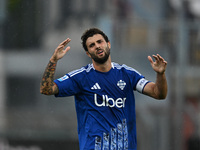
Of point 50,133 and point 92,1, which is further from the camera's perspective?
point 92,1

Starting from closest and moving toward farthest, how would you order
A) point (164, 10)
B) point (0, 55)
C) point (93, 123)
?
point (93, 123) → point (0, 55) → point (164, 10)

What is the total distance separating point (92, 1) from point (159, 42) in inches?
88.5

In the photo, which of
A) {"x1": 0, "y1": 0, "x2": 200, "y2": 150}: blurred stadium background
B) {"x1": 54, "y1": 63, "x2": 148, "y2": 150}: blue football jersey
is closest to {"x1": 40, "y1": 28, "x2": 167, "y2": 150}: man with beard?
{"x1": 54, "y1": 63, "x2": 148, "y2": 150}: blue football jersey

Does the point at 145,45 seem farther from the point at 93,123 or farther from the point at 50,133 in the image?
the point at 93,123

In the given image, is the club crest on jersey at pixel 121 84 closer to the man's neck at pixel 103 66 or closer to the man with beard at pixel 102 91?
the man with beard at pixel 102 91

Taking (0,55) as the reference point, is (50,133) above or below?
below

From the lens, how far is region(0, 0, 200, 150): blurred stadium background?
10875mm

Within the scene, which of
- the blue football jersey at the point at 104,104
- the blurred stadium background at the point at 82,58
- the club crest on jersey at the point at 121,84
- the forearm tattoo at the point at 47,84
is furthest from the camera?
the blurred stadium background at the point at 82,58

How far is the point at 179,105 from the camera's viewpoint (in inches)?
450

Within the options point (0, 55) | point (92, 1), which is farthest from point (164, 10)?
point (0, 55)

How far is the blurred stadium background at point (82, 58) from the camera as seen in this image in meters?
10.9

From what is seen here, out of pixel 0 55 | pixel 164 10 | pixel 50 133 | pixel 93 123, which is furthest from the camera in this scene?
pixel 164 10

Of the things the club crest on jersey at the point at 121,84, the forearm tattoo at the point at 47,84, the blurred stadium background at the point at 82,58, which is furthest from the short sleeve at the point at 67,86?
the blurred stadium background at the point at 82,58

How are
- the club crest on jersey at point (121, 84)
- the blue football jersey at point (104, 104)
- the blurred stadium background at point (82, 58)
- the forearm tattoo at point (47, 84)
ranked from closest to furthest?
the forearm tattoo at point (47, 84)
the blue football jersey at point (104, 104)
the club crest on jersey at point (121, 84)
the blurred stadium background at point (82, 58)
